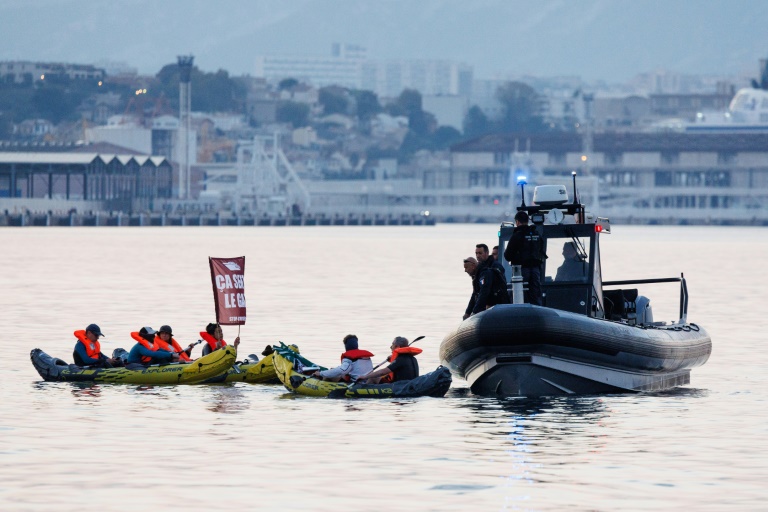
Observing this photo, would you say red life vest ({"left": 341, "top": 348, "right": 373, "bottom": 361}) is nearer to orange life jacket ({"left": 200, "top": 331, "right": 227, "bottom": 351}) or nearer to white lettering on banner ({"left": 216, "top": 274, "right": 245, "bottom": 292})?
orange life jacket ({"left": 200, "top": 331, "right": 227, "bottom": 351})

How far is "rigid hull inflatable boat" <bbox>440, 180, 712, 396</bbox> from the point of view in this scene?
30750mm

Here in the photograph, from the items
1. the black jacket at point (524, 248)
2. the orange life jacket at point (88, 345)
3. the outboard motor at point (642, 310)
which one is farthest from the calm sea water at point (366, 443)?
the black jacket at point (524, 248)

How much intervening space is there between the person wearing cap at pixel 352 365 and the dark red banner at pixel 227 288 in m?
4.21

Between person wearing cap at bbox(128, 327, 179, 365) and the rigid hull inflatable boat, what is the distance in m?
5.94

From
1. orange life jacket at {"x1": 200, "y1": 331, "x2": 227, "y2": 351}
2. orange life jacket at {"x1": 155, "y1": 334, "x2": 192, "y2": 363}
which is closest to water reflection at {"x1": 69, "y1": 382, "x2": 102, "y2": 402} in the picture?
orange life jacket at {"x1": 155, "y1": 334, "x2": 192, "y2": 363}

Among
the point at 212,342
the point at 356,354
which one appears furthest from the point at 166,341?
the point at 356,354

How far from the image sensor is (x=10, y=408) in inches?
1258

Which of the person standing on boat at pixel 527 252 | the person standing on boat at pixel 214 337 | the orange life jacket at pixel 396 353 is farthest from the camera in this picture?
the person standing on boat at pixel 214 337

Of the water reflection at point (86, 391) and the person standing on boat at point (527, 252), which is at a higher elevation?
the person standing on boat at point (527, 252)

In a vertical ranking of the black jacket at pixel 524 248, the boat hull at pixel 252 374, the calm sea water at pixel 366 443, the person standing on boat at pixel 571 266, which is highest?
the black jacket at pixel 524 248

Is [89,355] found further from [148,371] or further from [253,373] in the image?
[253,373]

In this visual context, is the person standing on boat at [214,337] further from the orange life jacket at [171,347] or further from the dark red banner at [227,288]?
the dark red banner at [227,288]

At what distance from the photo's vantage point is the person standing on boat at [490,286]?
3191 centimetres

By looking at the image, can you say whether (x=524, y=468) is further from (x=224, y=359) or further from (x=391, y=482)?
(x=224, y=359)
